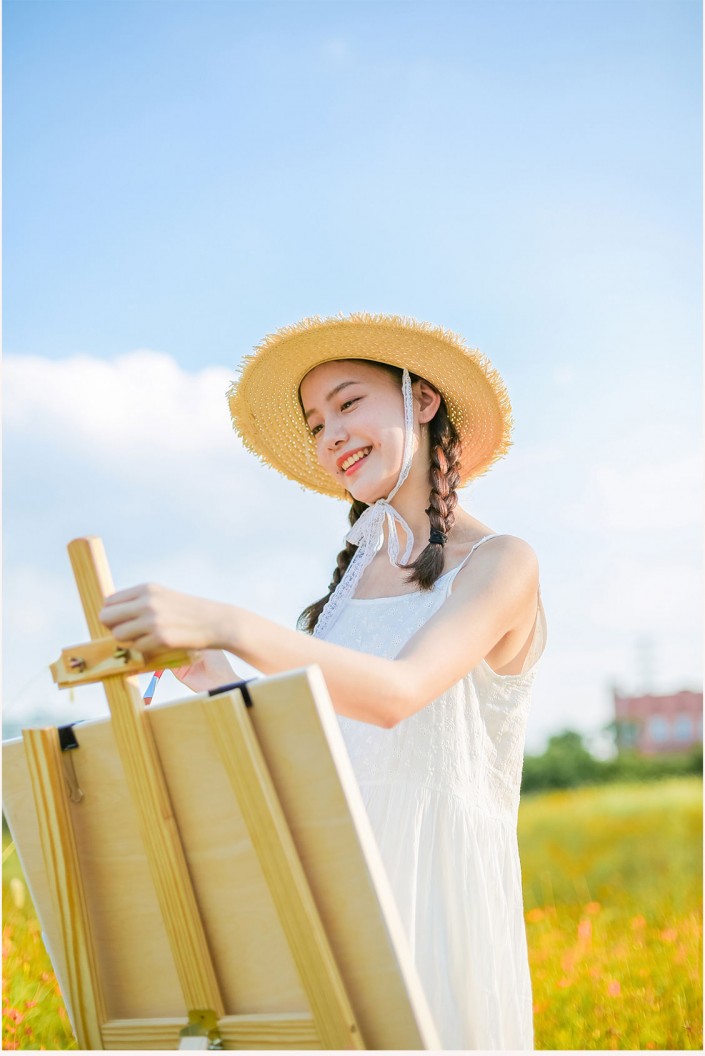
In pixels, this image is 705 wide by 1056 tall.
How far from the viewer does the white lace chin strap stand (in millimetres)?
1733

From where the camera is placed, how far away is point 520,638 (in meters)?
1.55

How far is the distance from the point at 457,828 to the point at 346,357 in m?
0.87

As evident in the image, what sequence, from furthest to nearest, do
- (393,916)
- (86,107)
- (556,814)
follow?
(556,814) < (86,107) < (393,916)

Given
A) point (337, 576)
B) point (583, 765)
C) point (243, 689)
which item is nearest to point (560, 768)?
point (583, 765)

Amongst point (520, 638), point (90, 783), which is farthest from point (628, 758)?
point (90, 783)

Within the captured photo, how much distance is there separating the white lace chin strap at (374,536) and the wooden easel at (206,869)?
0.79m

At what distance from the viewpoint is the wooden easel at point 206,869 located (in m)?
0.88

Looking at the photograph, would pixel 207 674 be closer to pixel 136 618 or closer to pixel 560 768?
pixel 136 618

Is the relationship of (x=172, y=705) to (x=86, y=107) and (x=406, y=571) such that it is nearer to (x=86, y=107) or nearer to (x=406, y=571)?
(x=406, y=571)

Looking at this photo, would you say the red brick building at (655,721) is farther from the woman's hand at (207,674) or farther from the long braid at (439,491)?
the woman's hand at (207,674)

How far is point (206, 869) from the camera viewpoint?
3.21 feet

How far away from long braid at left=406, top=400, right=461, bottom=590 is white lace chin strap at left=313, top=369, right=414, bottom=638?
0.17 ft

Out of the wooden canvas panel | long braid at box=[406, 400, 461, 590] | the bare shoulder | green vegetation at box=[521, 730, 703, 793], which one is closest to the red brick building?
green vegetation at box=[521, 730, 703, 793]

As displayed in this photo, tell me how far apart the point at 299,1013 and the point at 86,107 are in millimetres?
3527
